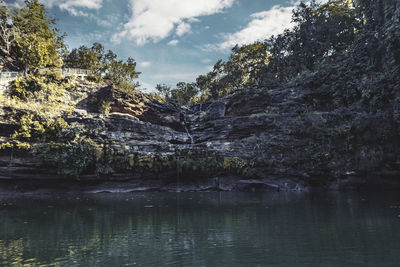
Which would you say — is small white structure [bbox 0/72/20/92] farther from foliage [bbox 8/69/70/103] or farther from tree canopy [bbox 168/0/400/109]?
tree canopy [bbox 168/0/400/109]

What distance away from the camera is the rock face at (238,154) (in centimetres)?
2042

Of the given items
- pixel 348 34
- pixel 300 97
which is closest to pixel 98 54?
pixel 300 97

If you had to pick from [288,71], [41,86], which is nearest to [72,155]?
[41,86]

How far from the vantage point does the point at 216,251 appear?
17.1 ft

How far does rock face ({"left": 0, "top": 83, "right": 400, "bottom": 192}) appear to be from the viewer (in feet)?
67.0

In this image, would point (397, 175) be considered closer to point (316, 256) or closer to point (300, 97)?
point (300, 97)

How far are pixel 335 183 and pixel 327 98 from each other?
Result: 10.5 metres

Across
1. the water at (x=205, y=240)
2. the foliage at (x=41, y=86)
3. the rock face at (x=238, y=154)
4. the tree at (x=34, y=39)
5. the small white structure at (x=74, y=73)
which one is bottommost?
the water at (x=205, y=240)

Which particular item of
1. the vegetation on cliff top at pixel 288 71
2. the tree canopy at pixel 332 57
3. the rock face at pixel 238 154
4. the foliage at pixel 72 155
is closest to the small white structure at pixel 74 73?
the vegetation on cliff top at pixel 288 71

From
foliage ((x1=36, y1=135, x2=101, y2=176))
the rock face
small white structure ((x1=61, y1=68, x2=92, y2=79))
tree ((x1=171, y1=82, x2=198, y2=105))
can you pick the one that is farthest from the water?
tree ((x1=171, y1=82, x2=198, y2=105))

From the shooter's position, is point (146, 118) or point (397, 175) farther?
point (146, 118)

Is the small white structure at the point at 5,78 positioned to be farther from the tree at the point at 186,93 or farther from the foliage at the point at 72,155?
the tree at the point at 186,93

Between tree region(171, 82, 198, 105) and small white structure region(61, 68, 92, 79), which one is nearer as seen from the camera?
small white structure region(61, 68, 92, 79)

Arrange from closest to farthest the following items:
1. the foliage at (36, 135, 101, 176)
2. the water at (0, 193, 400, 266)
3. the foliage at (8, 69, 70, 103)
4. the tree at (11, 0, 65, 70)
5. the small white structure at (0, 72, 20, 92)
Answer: the water at (0, 193, 400, 266) → the foliage at (36, 135, 101, 176) → the small white structure at (0, 72, 20, 92) → the foliage at (8, 69, 70, 103) → the tree at (11, 0, 65, 70)
